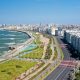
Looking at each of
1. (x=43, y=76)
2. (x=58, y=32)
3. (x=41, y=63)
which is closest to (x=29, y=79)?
(x=43, y=76)

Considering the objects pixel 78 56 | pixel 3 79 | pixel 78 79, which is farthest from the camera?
pixel 78 56

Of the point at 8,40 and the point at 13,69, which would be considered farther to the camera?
the point at 8,40

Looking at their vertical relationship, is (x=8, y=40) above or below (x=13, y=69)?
below

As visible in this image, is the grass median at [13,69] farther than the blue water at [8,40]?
No

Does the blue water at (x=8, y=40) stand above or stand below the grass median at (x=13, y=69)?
below

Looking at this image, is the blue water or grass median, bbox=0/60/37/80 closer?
grass median, bbox=0/60/37/80

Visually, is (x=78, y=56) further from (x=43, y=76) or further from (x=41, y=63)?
(x=43, y=76)

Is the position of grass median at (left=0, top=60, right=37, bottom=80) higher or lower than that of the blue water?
higher

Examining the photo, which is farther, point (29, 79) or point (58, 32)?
point (58, 32)

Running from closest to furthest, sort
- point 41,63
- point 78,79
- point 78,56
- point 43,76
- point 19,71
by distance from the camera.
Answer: point 78,79, point 43,76, point 19,71, point 41,63, point 78,56

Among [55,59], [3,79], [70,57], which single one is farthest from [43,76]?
[70,57]
